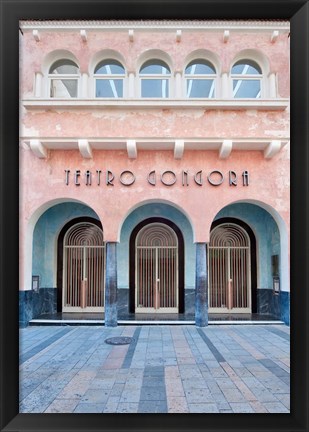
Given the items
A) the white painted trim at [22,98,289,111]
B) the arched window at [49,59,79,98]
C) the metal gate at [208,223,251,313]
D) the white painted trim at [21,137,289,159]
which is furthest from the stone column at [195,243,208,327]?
the arched window at [49,59,79,98]

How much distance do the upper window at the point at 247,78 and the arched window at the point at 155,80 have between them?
2231mm

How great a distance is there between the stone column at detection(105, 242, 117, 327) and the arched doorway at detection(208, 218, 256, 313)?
3.95 m

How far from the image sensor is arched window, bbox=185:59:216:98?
1151cm

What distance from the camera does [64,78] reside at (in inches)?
455

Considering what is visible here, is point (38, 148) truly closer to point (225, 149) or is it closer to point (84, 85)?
point (84, 85)

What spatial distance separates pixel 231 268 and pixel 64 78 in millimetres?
8863

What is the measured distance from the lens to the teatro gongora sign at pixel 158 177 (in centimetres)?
1105

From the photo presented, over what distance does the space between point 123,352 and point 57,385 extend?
229 cm

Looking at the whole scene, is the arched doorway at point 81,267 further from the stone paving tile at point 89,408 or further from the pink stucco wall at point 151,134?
the stone paving tile at point 89,408

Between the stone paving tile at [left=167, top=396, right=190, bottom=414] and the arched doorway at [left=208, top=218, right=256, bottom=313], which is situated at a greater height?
the arched doorway at [left=208, top=218, right=256, bottom=313]

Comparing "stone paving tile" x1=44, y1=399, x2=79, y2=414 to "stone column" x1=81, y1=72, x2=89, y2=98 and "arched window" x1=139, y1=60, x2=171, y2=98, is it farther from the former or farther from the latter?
"arched window" x1=139, y1=60, x2=171, y2=98

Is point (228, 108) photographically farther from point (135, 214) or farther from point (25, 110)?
point (25, 110)
